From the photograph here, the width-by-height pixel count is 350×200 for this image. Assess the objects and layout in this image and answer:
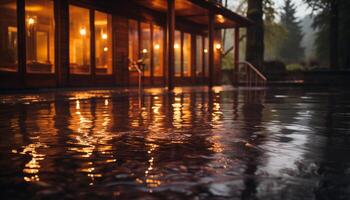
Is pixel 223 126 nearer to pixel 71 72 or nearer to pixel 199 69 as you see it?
pixel 71 72

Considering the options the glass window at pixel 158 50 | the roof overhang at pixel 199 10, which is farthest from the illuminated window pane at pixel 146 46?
the roof overhang at pixel 199 10

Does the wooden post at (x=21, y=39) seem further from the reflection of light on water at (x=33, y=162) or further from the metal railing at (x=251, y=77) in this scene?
the metal railing at (x=251, y=77)

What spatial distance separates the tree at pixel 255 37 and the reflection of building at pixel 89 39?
5818 millimetres

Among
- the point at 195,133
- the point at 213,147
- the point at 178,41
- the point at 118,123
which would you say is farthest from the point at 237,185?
the point at 178,41

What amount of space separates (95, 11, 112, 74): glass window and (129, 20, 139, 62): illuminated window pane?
5.76 ft

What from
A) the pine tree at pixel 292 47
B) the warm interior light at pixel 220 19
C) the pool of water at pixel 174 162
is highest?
the pine tree at pixel 292 47

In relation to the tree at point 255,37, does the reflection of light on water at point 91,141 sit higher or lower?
lower

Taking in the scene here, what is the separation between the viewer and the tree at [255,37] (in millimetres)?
29688

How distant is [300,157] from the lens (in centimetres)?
271

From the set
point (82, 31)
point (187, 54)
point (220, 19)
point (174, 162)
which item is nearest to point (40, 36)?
point (82, 31)

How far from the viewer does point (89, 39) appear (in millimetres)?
16797

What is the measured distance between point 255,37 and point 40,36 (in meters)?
19.0

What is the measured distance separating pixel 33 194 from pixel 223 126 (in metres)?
3.03

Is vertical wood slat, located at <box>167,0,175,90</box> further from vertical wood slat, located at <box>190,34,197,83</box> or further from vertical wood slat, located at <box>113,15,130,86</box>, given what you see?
vertical wood slat, located at <box>190,34,197,83</box>
